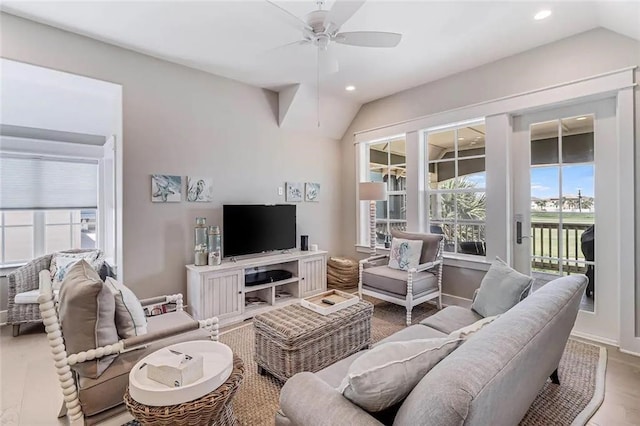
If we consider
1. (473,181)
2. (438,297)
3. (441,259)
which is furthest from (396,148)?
(438,297)

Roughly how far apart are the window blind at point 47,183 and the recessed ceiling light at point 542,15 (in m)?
6.06

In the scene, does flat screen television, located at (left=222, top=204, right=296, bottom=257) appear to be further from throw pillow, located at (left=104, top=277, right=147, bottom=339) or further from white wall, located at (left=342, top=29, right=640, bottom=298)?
throw pillow, located at (left=104, top=277, right=147, bottom=339)

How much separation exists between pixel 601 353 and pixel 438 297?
5.08 feet

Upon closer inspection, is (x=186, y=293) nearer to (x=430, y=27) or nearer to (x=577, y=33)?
(x=430, y=27)

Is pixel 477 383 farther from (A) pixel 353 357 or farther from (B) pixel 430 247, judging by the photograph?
(B) pixel 430 247

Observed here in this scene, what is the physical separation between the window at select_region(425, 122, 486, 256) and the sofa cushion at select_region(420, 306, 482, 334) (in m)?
1.62

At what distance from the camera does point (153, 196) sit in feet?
11.1

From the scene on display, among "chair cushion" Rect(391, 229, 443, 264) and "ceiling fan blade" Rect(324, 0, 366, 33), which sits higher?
"ceiling fan blade" Rect(324, 0, 366, 33)

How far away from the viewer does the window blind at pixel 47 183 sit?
165 inches

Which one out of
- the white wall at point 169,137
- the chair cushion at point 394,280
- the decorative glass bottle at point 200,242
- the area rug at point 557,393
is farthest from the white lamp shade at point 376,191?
the decorative glass bottle at point 200,242

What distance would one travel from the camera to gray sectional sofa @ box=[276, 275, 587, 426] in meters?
0.87

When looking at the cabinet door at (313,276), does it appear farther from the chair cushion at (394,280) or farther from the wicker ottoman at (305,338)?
→ the wicker ottoman at (305,338)

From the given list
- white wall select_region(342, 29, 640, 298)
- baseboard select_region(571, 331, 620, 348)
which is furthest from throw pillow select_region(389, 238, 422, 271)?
baseboard select_region(571, 331, 620, 348)

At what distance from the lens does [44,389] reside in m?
2.29
